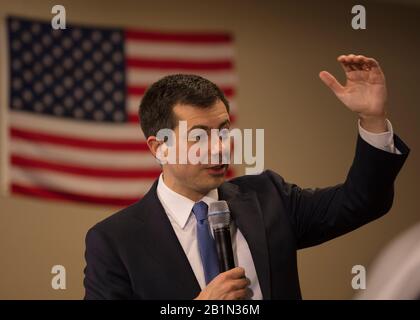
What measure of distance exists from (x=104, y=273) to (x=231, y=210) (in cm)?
35

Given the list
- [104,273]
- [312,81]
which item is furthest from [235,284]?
[312,81]

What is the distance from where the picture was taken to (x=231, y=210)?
1.62 m

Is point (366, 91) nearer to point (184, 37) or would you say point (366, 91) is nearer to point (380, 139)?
point (380, 139)

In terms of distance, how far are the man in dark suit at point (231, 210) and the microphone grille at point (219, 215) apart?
10 cm

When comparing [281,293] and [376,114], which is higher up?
[376,114]

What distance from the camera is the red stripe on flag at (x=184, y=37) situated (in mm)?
4141

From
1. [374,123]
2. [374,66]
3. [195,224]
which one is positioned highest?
[374,66]

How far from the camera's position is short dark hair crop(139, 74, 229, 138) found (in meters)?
1.64

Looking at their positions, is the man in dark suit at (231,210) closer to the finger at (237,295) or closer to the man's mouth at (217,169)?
the man's mouth at (217,169)

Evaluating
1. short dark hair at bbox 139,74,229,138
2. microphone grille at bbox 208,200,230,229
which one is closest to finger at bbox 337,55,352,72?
short dark hair at bbox 139,74,229,138

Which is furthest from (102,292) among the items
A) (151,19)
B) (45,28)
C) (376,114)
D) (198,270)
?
(151,19)

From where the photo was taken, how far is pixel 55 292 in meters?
3.79

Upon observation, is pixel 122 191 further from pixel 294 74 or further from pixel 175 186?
pixel 175 186

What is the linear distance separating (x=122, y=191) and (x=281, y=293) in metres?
2.59
